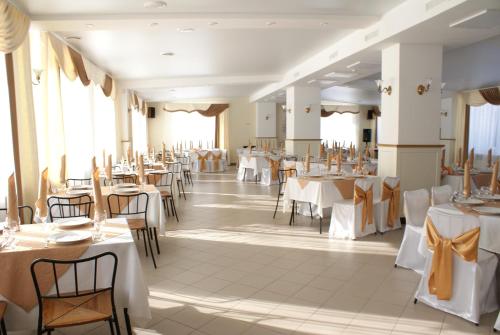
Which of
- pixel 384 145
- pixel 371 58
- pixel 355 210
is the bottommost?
pixel 355 210

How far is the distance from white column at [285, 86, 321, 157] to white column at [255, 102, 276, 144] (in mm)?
5742

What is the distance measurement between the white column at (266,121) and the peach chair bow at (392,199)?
11.6 metres

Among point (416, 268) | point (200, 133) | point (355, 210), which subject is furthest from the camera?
point (200, 133)

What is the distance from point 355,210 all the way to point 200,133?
44.1 feet

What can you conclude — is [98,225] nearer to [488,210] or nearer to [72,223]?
[72,223]

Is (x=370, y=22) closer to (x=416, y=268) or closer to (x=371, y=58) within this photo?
(x=371, y=58)

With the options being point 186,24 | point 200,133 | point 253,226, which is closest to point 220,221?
point 253,226

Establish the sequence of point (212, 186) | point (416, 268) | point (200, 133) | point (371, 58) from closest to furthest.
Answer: point (416, 268) < point (371, 58) < point (212, 186) < point (200, 133)

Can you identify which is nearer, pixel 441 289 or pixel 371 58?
pixel 441 289

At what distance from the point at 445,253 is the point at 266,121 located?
47.3 ft

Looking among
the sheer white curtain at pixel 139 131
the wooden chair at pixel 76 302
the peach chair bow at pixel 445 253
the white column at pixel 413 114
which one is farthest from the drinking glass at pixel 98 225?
the sheer white curtain at pixel 139 131

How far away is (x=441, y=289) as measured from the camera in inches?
128

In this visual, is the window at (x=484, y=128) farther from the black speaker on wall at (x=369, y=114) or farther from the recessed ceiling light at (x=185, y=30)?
the recessed ceiling light at (x=185, y=30)

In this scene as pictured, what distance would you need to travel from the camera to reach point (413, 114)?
247 inches
